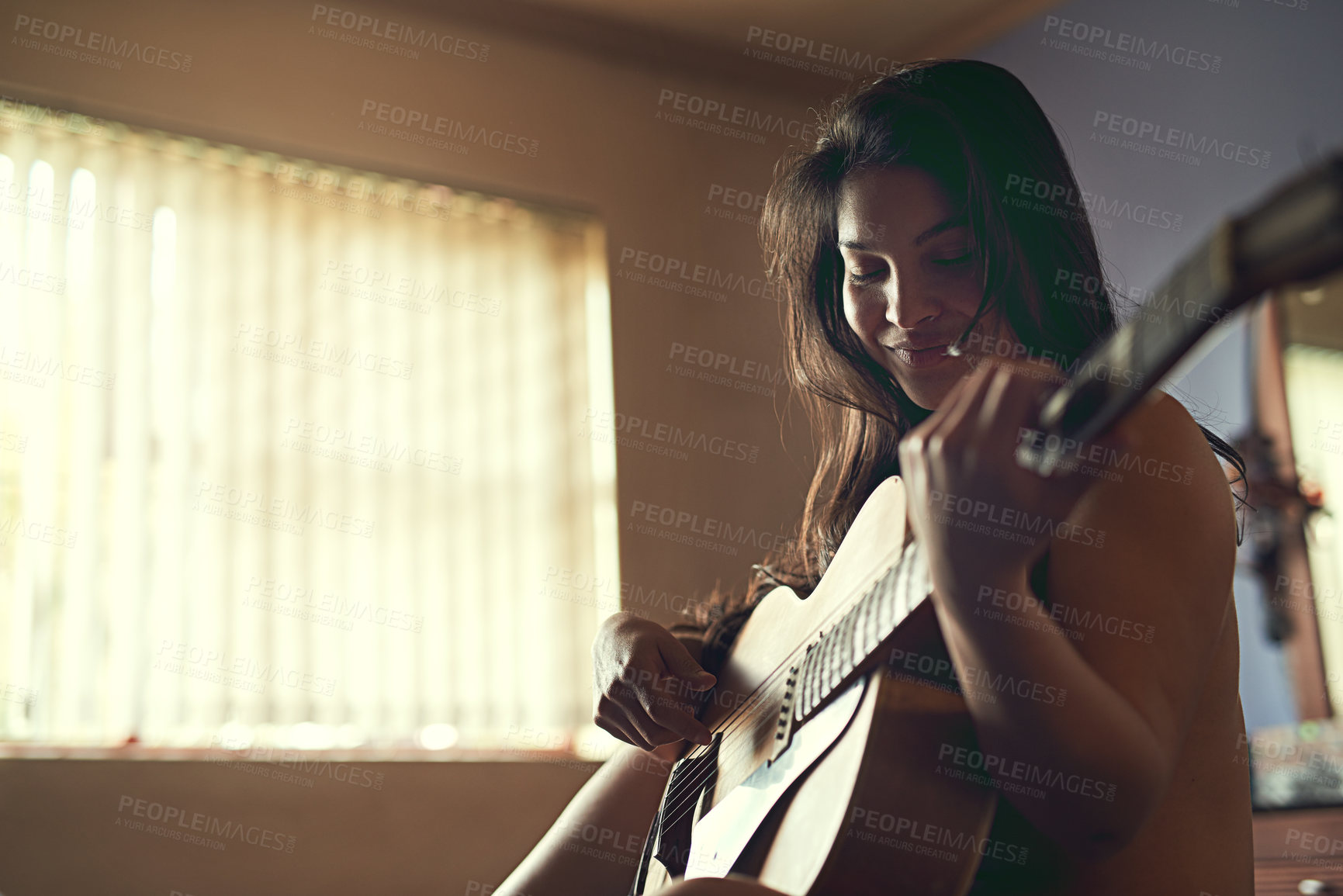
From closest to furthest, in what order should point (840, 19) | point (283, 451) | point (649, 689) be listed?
point (649, 689), point (283, 451), point (840, 19)

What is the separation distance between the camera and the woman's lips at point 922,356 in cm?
99

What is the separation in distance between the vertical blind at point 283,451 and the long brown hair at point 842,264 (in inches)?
73.0

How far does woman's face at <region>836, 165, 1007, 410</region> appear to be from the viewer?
96 centimetres

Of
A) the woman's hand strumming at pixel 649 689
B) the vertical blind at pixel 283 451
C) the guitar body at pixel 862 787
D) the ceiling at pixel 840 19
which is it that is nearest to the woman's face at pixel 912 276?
the guitar body at pixel 862 787

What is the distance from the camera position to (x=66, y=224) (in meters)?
2.74

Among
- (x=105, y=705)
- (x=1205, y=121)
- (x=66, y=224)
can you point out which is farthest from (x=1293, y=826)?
(x=66, y=224)

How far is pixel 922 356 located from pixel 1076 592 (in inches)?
16.4

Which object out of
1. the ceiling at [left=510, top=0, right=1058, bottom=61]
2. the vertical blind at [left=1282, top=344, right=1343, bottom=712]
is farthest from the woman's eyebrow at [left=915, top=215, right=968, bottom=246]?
the ceiling at [left=510, top=0, right=1058, bottom=61]

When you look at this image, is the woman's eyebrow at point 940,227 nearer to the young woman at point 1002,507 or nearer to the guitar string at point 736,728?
the young woman at point 1002,507

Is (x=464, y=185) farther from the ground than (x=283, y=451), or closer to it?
farther from the ground

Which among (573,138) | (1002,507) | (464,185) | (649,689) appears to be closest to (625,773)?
(649,689)

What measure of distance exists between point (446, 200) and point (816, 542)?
8.07 feet

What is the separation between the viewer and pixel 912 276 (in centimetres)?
97

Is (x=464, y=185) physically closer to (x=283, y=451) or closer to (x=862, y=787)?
(x=283, y=451)
